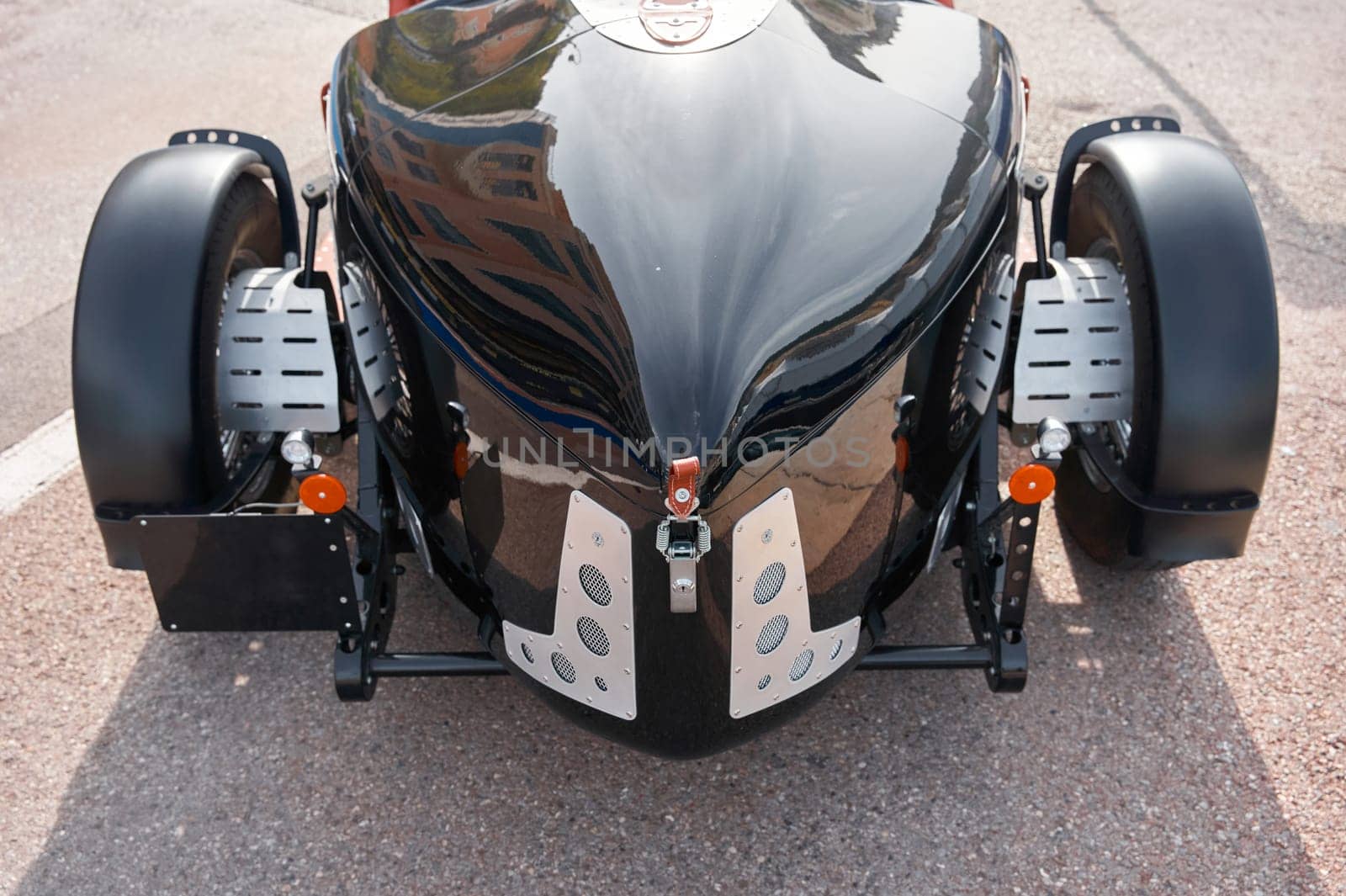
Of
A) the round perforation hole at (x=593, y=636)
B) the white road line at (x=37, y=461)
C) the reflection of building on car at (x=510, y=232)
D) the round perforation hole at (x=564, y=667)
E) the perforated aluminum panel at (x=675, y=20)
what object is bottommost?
the white road line at (x=37, y=461)

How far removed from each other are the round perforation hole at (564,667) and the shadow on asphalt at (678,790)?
49cm

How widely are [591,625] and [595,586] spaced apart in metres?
0.08

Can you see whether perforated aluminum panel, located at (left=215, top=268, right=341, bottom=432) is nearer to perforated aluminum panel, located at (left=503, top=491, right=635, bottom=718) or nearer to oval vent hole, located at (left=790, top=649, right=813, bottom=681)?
perforated aluminum panel, located at (left=503, top=491, right=635, bottom=718)

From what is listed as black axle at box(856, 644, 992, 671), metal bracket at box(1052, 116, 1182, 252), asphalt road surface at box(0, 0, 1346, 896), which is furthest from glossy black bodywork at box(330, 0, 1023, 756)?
metal bracket at box(1052, 116, 1182, 252)

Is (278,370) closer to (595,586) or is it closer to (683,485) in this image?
(595,586)

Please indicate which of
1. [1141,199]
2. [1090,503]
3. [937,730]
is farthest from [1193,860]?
[1141,199]

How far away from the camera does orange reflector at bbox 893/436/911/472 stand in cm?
205

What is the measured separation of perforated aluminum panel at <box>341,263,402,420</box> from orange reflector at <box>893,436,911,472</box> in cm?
92

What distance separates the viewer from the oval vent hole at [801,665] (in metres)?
2.00

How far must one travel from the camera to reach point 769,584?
1.88 m

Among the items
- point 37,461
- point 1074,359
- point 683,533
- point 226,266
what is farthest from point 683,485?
point 37,461

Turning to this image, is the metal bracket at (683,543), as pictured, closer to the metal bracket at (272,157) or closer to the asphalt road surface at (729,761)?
the asphalt road surface at (729,761)

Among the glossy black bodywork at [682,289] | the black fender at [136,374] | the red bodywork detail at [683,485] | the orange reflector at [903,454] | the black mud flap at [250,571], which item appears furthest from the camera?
the black fender at [136,374]

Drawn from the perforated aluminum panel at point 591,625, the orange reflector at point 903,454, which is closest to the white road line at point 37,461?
the perforated aluminum panel at point 591,625
